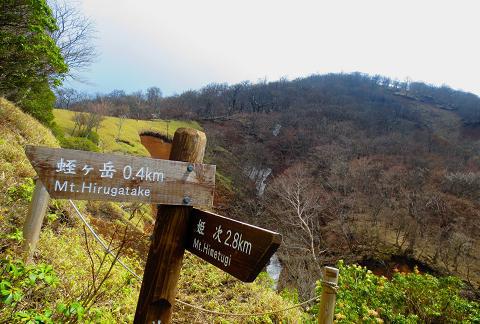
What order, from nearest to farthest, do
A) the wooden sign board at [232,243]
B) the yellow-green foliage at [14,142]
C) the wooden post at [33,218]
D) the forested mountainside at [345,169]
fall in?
the wooden sign board at [232,243] → the wooden post at [33,218] → the yellow-green foliage at [14,142] → the forested mountainside at [345,169]

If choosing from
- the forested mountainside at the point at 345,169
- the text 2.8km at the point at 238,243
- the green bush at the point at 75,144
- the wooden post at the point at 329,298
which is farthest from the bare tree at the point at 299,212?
→ the text 2.8km at the point at 238,243

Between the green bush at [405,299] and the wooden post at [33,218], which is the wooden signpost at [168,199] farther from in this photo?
the green bush at [405,299]

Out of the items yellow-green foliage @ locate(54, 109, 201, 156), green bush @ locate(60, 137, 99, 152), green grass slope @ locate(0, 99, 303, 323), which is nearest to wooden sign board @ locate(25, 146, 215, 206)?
green grass slope @ locate(0, 99, 303, 323)

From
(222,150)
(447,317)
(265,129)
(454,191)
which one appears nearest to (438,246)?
(454,191)

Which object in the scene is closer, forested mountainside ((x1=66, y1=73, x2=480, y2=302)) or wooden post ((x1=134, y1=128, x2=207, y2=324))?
wooden post ((x1=134, y1=128, x2=207, y2=324))

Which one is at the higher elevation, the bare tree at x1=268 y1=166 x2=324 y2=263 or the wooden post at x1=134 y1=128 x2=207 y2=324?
the wooden post at x1=134 y1=128 x2=207 y2=324

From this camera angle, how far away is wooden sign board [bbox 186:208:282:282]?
145 cm

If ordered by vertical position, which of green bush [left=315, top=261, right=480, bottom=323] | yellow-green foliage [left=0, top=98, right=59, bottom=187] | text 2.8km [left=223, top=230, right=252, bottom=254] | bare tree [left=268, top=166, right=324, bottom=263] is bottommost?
bare tree [left=268, top=166, right=324, bottom=263]

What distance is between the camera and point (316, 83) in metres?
97.5

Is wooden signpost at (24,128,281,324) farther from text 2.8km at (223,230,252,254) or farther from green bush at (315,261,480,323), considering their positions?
green bush at (315,261,480,323)

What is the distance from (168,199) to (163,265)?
393mm

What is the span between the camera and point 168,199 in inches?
69.6

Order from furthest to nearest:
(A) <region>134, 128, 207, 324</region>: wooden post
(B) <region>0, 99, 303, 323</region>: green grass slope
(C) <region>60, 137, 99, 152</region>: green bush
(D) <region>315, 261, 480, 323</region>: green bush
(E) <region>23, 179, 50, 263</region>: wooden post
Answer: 1. (C) <region>60, 137, 99, 152</region>: green bush
2. (D) <region>315, 261, 480, 323</region>: green bush
3. (E) <region>23, 179, 50, 263</region>: wooden post
4. (B) <region>0, 99, 303, 323</region>: green grass slope
5. (A) <region>134, 128, 207, 324</region>: wooden post

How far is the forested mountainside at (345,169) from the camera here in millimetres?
20031
